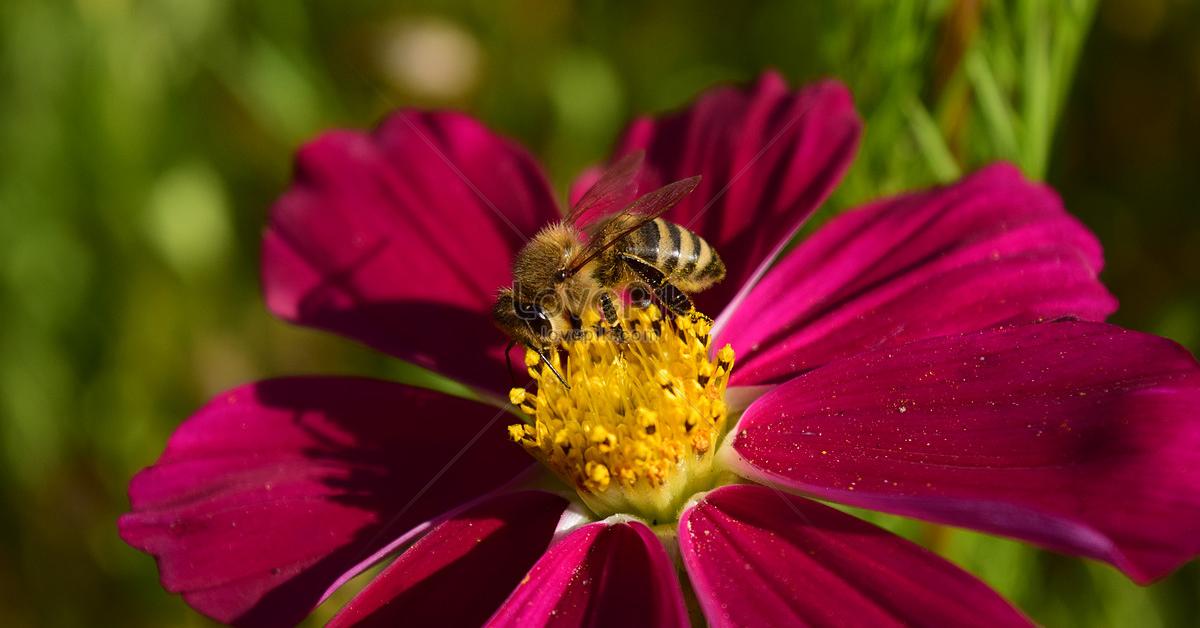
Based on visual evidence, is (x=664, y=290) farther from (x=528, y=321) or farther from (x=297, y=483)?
Result: (x=297, y=483)

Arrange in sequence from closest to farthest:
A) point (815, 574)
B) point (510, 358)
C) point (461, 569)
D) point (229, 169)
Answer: point (815, 574)
point (461, 569)
point (510, 358)
point (229, 169)

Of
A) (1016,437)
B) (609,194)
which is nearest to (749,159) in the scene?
(609,194)

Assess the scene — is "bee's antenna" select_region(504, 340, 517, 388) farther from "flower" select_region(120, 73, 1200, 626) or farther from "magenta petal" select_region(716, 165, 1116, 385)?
"magenta petal" select_region(716, 165, 1116, 385)

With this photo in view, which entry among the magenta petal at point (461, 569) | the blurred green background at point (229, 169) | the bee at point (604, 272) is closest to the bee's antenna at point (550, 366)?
the bee at point (604, 272)

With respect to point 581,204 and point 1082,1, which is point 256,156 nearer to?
point 581,204

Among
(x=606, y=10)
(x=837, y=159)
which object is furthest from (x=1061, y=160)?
(x=606, y=10)

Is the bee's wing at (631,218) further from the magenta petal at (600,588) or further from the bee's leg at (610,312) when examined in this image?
the magenta petal at (600,588)
